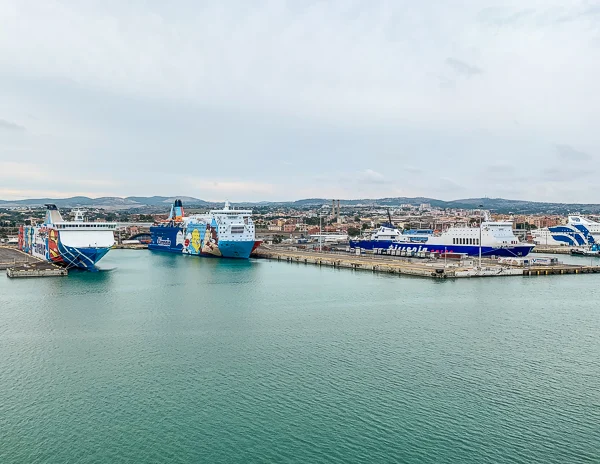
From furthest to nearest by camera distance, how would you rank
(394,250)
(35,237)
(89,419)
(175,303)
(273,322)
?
1. (394,250)
2. (35,237)
3. (175,303)
4. (273,322)
5. (89,419)

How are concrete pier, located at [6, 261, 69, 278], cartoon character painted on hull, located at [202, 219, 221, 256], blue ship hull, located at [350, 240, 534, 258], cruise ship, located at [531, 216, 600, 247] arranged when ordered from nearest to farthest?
concrete pier, located at [6, 261, 69, 278], blue ship hull, located at [350, 240, 534, 258], cartoon character painted on hull, located at [202, 219, 221, 256], cruise ship, located at [531, 216, 600, 247]

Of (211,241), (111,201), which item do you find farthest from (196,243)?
(111,201)

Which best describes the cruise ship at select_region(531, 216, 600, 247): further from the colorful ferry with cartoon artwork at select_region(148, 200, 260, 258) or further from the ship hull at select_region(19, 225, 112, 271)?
the ship hull at select_region(19, 225, 112, 271)

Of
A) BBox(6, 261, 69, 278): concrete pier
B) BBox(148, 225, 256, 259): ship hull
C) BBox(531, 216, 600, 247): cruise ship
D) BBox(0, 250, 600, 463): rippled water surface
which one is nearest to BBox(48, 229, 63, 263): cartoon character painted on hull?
BBox(6, 261, 69, 278): concrete pier

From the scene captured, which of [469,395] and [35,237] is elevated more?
[35,237]

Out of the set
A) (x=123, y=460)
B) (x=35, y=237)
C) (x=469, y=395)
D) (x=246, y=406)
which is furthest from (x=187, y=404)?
(x=35, y=237)

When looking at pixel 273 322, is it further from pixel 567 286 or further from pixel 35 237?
pixel 35 237


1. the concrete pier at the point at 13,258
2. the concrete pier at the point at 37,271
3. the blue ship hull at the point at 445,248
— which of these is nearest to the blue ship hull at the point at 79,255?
the concrete pier at the point at 37,271
